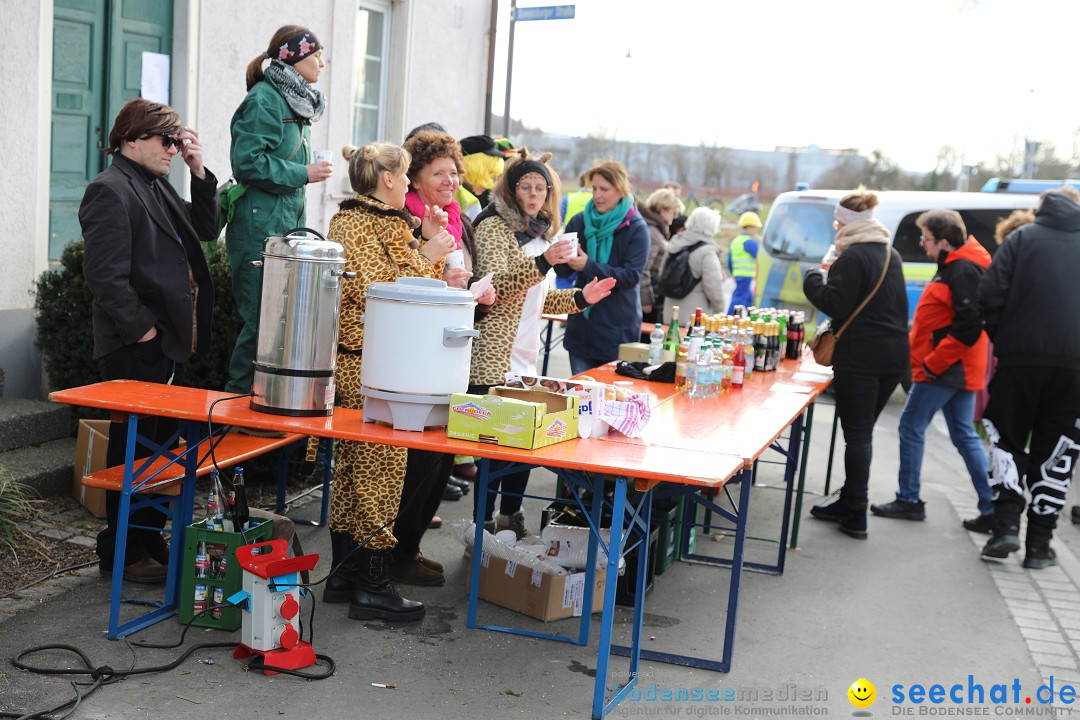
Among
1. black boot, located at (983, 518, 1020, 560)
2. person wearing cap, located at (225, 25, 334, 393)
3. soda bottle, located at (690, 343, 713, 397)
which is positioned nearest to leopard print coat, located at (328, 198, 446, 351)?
person wearing cap, located at (225, 25, 334, 393)

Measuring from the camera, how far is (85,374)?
6375mm

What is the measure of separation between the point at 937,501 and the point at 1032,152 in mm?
18275

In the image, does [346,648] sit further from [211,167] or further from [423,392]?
[211,167]

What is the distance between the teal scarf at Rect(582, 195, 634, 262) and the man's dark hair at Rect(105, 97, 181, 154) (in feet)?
9.08

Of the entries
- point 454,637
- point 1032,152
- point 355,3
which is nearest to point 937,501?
point 454,637

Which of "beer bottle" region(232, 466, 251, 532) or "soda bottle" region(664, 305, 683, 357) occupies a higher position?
"soda bottle" region(664, 305, 683, 357)

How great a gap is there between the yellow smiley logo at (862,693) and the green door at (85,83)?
5.36 m

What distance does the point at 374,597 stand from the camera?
4711mm

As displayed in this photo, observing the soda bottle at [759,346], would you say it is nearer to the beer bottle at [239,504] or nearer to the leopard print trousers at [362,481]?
the leopard print trousers at [362,481]

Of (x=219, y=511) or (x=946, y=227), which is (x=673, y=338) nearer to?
(x=946, y=227)

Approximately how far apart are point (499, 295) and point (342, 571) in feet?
4.93

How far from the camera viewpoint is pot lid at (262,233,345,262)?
4125 millimetres

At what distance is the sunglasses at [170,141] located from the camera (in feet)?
15.6

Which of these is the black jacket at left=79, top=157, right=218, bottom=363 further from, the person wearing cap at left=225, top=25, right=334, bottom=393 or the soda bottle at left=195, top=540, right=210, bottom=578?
the soda bottle at left=195, top=540, right=210, bottom=578
